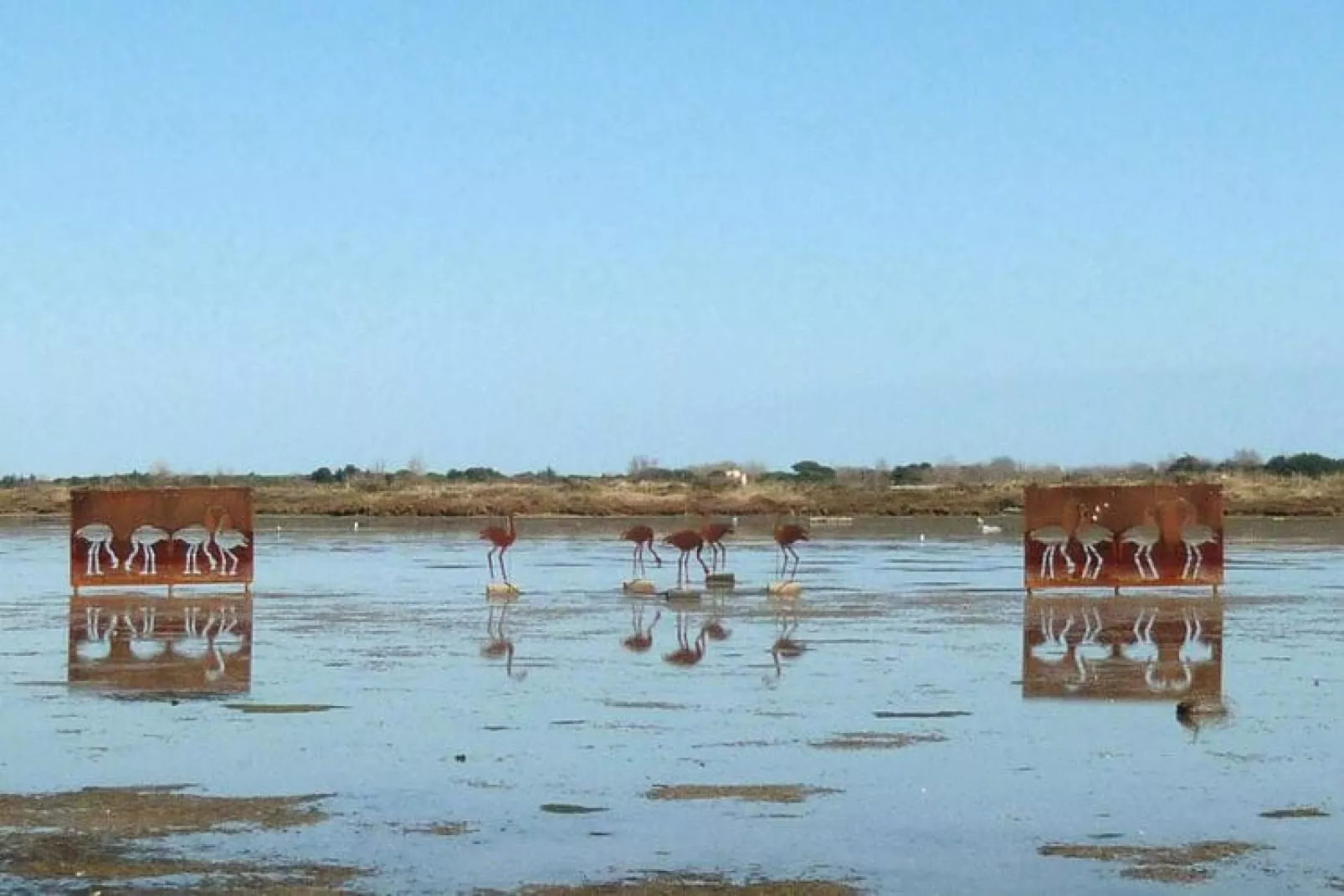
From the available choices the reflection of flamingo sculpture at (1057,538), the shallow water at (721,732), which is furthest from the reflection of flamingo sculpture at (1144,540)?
the shallow water at (721,732)

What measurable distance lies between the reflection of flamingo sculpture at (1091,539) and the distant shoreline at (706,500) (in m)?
43.5


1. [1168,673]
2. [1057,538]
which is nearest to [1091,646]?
[1168,673]

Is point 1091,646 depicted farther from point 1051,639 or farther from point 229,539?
point 229,539

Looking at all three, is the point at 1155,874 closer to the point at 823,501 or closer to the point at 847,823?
the point at 847,823

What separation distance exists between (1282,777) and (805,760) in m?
2.94

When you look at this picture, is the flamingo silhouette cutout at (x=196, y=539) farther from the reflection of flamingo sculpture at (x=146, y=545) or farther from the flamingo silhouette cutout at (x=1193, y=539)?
the flamingo silhouette cutout at (x=1193, y=539)

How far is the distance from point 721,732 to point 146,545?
17965 millimetres

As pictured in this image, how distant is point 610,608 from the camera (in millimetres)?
27562

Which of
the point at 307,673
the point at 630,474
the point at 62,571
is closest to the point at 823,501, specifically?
the point at 630,474

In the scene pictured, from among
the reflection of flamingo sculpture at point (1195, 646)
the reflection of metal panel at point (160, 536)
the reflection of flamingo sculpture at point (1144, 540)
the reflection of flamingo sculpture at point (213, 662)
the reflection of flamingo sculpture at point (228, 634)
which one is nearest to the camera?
the reflection of flamingo sculpture at point (213, 662)

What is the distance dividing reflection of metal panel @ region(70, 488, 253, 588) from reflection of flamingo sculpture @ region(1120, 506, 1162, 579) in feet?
41.5

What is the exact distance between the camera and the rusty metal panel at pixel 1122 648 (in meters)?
17.8

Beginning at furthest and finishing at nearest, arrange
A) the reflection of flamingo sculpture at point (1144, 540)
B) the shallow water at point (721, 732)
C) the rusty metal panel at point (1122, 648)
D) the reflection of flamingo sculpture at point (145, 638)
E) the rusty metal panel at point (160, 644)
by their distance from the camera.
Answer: the reflection of flamingo sculpture at point (1144, 540) → the reflection of flamingo sculpture at point (145, 638) → the rusty metal panel at point (160, 644) → the rusty metal panel at point (1122, 648) → the shallow water at point (721, 732)

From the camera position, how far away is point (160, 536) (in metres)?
31.0
